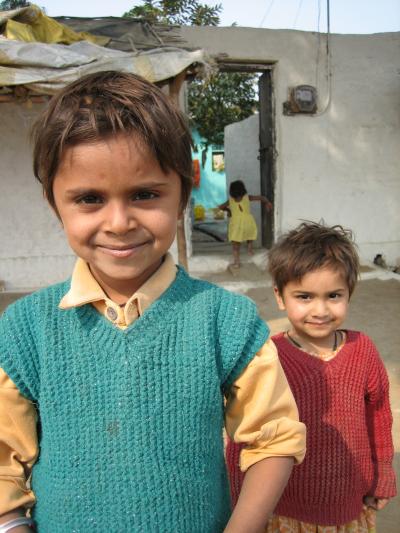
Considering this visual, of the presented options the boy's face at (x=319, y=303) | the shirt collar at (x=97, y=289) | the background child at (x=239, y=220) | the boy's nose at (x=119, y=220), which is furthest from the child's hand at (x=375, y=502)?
the background child at (x=239, y=220)

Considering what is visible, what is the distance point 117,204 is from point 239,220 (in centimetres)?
621

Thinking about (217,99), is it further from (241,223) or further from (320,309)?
(320,309)

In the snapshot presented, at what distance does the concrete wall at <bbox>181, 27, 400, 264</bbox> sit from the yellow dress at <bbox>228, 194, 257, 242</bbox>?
17.1 inches

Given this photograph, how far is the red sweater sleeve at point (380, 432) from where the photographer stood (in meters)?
1.45

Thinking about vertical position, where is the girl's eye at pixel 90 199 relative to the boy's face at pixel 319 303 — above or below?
above

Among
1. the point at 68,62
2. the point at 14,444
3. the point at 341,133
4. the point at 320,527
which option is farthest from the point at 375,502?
the point at 341,133

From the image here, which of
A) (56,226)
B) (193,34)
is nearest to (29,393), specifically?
(56,226)

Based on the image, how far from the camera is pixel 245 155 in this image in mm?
9297

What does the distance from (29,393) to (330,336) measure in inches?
38.5

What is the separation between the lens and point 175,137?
862 mm

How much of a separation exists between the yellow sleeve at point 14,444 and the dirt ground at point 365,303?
1774 millimetres

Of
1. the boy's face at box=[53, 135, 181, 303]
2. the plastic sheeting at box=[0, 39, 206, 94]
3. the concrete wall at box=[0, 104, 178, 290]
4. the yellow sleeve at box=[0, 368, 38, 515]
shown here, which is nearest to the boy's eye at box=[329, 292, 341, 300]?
the boy's face at box=[53, 135, 181, 303]

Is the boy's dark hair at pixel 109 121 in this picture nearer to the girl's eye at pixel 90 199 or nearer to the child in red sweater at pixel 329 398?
the girl's eye at pixel 90 199

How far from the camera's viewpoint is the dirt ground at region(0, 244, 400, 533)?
9.98 ft
